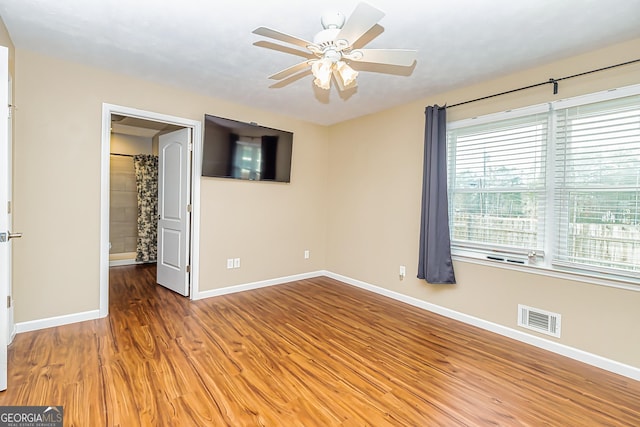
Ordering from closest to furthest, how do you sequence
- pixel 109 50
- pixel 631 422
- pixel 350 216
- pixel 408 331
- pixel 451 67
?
pixel 631 422
pixel 109 50
pixel 451 67
pixel 408 331
pixel 350 216

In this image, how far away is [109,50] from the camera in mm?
2617

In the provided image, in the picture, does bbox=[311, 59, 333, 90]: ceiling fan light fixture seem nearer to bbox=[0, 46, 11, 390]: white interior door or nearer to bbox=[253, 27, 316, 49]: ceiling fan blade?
bbox=[253, 27, 316, 49]: ceiling fan blade

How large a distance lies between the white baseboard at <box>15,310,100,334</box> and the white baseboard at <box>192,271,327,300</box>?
1025 mm

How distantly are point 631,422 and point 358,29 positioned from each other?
2756 mm

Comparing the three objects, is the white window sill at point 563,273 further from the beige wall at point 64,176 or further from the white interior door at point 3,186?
the white interior door at point 3,186

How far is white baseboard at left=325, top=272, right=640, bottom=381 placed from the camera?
2.34m

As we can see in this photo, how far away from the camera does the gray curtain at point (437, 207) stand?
131 inches

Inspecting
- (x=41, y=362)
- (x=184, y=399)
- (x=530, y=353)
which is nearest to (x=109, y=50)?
(x=41, y=362)

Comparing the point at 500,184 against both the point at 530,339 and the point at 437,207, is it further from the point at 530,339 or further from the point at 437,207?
the point at 530,339

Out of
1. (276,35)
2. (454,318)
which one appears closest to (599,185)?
(454,318)

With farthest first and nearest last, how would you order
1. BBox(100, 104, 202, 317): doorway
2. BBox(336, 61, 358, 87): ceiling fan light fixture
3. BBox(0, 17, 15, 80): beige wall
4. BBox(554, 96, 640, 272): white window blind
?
BBox(100, 104, 202, 317): doorway
BBox(554, 96, 640, 272): white window blind
BBox(0, 17, 15, 80): beige wall
BBox(336, 61, 358, 87): ceiling fan light fixture

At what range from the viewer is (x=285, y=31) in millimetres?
2264

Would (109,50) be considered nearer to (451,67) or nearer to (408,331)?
(451,67)

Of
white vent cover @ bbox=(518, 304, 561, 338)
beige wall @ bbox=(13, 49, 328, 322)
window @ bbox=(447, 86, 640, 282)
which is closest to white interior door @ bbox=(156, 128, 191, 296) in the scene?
beige wall @ bbox=(13, 49, 328, 322)
